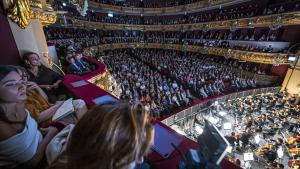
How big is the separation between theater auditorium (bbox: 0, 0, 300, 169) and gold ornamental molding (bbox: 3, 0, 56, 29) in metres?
0.02

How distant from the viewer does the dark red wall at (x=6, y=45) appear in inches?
95.0

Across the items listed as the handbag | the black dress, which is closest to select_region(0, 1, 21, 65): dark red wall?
the black dress

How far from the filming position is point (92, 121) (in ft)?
2.25

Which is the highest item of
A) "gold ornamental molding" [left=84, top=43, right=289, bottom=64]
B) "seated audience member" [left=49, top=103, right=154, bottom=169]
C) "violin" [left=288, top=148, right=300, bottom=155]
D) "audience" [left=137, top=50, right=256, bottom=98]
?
"seated audience member" [left=49, top=103, right=154, bottom=169]

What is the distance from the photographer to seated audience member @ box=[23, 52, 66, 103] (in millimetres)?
2672

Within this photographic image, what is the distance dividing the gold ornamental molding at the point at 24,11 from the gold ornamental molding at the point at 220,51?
9.53 meters

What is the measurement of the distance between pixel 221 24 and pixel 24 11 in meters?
19.9

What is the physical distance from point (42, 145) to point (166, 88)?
37.3 ft

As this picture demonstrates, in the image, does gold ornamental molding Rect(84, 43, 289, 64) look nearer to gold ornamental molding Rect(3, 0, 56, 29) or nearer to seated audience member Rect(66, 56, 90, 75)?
seated audience member Rect(66, 56, 90, 75)

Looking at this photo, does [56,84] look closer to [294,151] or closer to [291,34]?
[294,151]

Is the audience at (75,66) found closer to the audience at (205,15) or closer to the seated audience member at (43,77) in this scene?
the seated audience member at (43,77)

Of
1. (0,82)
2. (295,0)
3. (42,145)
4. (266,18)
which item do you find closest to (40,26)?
(0,82)

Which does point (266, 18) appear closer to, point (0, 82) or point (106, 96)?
point (106, 96)

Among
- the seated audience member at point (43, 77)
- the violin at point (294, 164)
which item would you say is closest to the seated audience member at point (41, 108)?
the seated audience member at point (43, 77)
